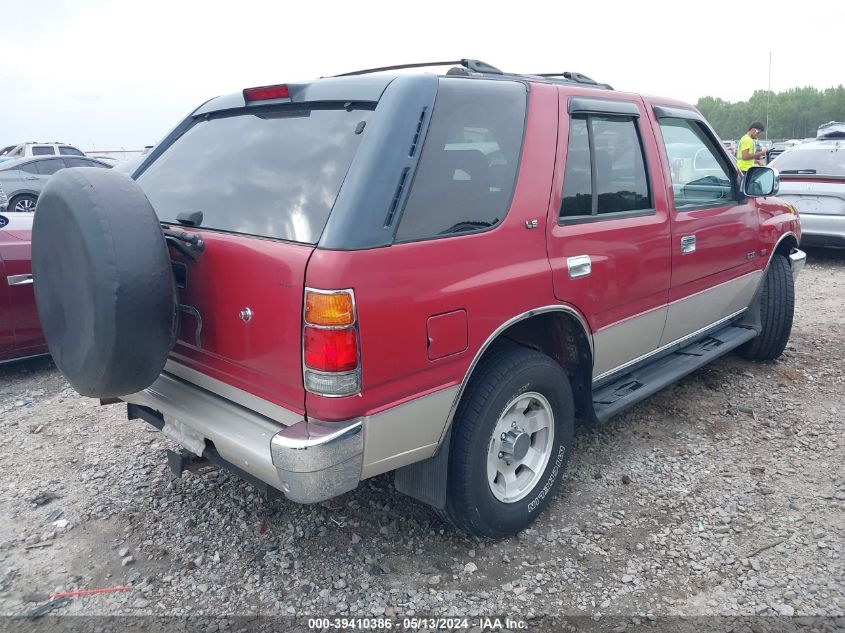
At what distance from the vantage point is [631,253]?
3225 mm

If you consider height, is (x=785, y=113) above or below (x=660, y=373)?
above

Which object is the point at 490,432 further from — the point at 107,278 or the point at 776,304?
the point at 776,304

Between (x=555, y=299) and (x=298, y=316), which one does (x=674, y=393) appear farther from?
(x=298, y=316)

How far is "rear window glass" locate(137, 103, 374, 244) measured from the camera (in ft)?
7.47

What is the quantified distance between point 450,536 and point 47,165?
14987 mm

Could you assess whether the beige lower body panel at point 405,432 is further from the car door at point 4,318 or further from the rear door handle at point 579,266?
the car door at point 4,318

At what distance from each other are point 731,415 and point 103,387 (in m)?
3.72

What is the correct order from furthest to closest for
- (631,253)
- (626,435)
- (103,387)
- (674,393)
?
(674,393) < (626,435) < (631,253) < (103,387)

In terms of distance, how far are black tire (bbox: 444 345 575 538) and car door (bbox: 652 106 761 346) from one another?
1.21 metres

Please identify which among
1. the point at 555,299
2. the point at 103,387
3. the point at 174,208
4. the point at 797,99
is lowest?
the point at 103,387

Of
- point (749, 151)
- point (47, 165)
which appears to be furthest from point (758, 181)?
point (47, 165)

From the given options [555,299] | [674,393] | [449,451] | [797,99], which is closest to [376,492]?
[449,451]

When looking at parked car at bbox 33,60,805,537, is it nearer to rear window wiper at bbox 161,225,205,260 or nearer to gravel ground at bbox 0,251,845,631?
rear window wiper at bbox 161,225,205,260

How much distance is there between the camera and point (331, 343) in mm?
2086
